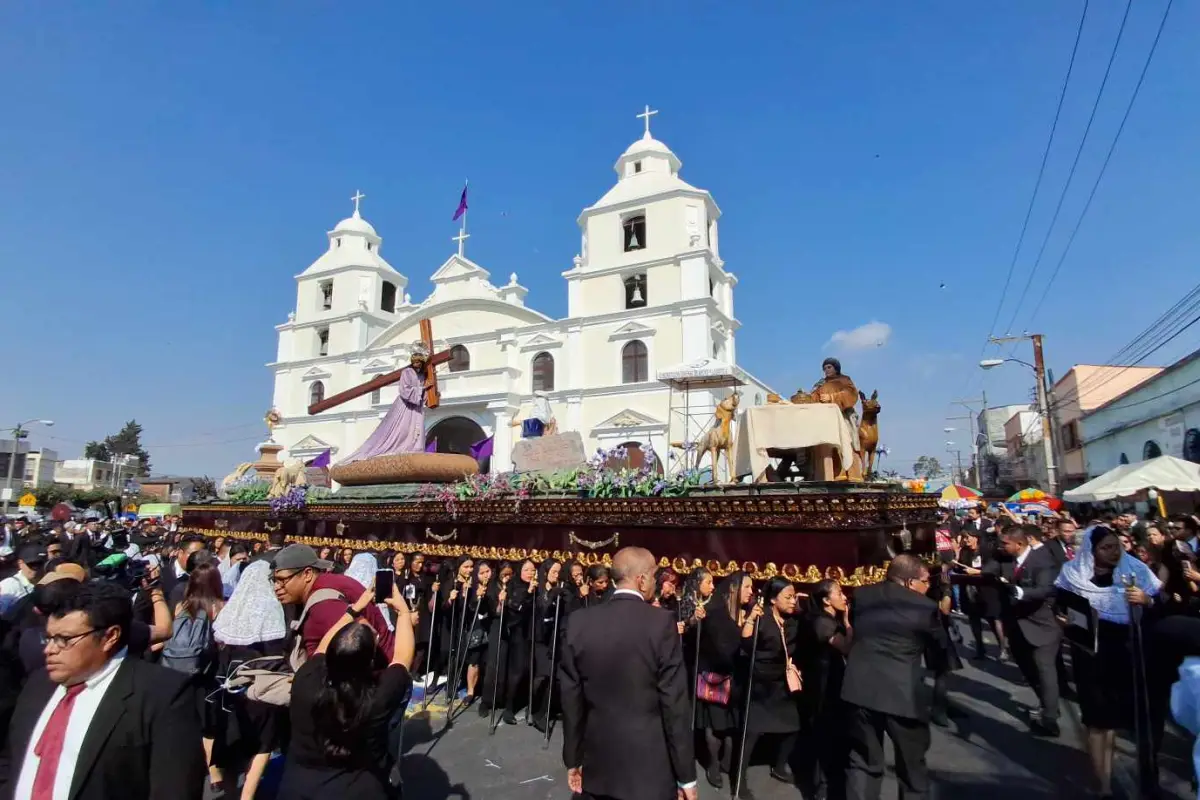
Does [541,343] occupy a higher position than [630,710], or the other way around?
[541,343]

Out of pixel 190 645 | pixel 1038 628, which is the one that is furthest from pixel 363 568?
pixel 1038 628

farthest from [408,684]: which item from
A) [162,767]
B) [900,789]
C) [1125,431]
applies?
[1125,431]

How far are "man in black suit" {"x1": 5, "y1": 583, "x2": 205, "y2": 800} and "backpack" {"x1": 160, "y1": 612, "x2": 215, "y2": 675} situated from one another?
260 cm

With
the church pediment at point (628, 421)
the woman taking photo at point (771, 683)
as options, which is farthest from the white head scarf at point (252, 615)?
the church pediment at point (628, 421)

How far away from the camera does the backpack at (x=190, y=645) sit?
4.93 meters

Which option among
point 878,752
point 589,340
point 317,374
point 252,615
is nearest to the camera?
point 878,752

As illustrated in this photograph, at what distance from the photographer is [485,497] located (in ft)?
29.8

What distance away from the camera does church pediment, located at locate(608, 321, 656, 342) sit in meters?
26.3

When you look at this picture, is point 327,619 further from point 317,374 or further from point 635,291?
point 317,374

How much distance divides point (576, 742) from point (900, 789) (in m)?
2.33

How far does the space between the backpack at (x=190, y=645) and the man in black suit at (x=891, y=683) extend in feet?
16.3

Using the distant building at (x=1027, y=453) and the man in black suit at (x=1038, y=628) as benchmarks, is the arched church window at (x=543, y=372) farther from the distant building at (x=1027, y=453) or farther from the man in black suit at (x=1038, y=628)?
the distant building at (x=1027, y=453)

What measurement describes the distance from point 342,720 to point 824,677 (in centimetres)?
403

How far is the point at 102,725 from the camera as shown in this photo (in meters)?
2.37
